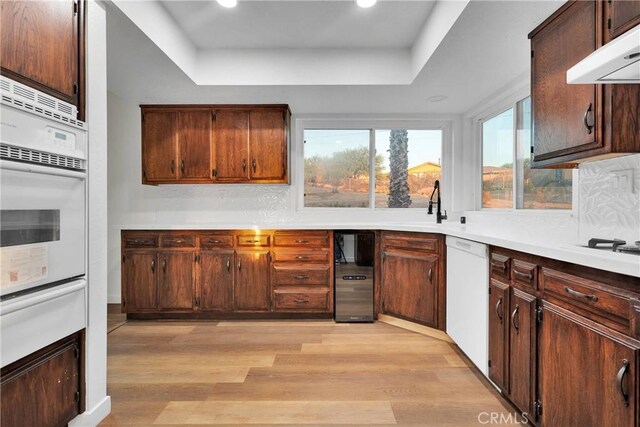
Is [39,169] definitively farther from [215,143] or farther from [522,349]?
[522,349]

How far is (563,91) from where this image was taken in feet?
5.66

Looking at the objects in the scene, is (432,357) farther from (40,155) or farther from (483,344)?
(40,155)

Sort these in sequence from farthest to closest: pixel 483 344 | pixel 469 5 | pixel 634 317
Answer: pixel 483 344 → pixel 469 5 → pixel 634 317

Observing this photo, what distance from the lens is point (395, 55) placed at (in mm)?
2863

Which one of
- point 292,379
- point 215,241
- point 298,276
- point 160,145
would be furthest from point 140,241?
point 292,379

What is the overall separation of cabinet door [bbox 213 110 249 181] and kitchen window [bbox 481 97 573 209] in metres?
2.61

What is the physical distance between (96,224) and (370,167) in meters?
2.95

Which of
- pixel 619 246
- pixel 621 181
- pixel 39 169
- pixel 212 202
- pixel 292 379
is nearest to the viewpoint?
pixel 39 169

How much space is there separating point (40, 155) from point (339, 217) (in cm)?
294

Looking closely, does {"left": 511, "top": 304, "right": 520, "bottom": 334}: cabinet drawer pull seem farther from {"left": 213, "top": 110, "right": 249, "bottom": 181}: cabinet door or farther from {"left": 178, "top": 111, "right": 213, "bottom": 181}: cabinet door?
{"left": 178, "top": 111, "right": 213, "bottom": 181}: cabinet door

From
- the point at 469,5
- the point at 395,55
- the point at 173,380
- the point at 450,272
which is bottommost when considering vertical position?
the point at 173,380

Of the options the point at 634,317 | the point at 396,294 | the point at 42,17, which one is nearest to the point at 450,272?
the point at 396,294

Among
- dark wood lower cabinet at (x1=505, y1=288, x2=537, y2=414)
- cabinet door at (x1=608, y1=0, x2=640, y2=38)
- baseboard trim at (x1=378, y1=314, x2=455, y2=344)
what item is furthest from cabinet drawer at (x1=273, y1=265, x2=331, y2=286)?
cabinet door at (x1=608, y1=0, x2=640, y2=38)

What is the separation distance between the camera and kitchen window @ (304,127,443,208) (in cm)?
395
